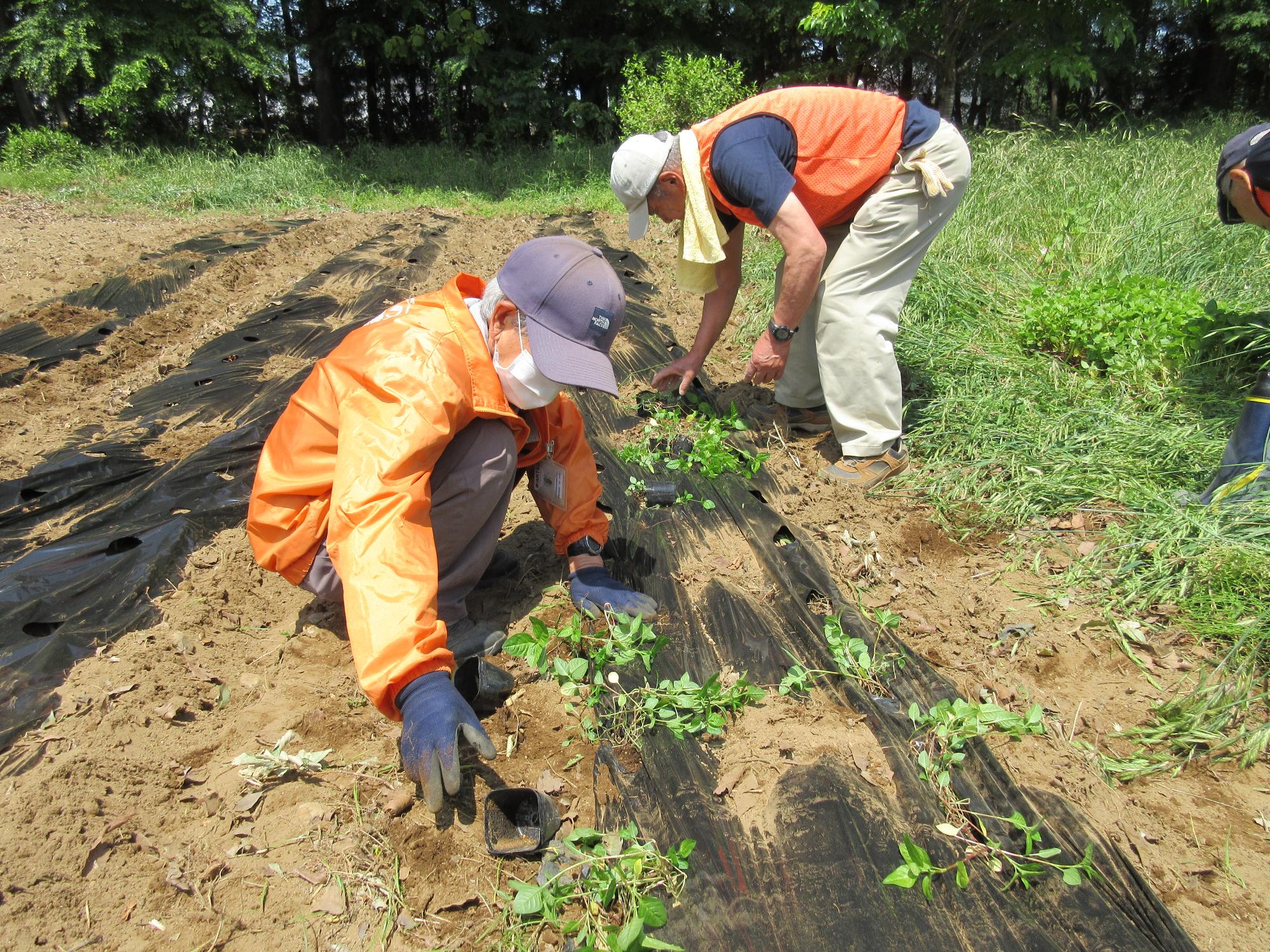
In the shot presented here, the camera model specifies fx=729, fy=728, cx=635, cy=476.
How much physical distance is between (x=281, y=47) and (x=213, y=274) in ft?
34.2

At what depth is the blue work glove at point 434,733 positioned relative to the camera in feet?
4.77

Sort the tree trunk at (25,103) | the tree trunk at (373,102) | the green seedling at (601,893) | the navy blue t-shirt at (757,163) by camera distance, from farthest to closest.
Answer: the tree trunk at (373,102) → the tree trunk at (25,103) → the navy blue t-shirt at (757,163) → the green seedling at (601,893)

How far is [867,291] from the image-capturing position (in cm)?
295

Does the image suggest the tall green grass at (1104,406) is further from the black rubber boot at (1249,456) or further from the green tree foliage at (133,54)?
the green tree foliage at (133,54)

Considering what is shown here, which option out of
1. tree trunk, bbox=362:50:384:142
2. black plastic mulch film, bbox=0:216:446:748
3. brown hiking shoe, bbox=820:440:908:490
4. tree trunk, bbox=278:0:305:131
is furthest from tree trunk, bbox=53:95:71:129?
brown hiking shoe, bbox=820:440:908:490

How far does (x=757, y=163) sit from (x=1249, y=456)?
1.98 m

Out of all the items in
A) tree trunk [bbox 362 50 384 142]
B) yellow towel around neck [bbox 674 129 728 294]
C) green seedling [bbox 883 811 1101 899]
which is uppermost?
tree trunk [bbox 362 50 384 142]

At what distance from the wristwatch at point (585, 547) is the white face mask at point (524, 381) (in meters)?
Answer: 0.59

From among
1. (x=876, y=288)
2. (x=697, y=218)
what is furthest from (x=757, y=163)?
(x=876, y=288)

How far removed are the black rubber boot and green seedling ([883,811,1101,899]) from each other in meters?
1.56

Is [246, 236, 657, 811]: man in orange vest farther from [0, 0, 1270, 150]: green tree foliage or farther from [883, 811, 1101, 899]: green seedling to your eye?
[0, 0, 1270, 150]: green tree foliage

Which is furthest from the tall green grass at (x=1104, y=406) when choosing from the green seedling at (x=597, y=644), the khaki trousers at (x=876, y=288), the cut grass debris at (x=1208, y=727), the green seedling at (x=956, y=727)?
the green seedling at (x=597, y=644)

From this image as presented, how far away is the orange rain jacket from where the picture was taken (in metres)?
1.51

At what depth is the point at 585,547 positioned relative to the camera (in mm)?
2398
